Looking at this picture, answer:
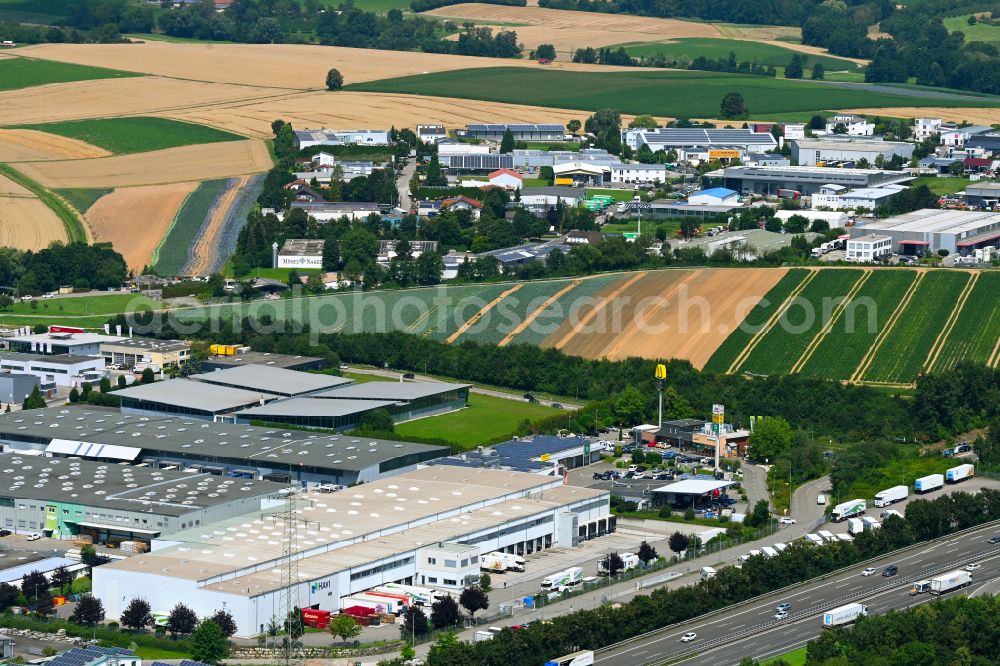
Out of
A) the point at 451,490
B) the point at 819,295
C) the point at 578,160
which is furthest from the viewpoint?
the point at 578,160

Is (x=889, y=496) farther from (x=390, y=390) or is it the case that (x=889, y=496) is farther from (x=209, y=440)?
(x=209, y=440)

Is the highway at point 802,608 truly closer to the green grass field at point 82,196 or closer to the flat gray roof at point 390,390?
the flat gray roof at point 390,390

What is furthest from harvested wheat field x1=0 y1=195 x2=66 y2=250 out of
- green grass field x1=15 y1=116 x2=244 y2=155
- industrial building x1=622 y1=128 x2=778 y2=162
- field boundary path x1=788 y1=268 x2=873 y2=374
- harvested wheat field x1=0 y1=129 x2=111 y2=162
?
field boundary path x1=788 y1=268 x2=873 y2=374

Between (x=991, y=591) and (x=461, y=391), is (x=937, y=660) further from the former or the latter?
(x=461, y=391)

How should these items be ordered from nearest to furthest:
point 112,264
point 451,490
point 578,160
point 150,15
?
point 451,490, point 112,264, point 578,160, point 150,15

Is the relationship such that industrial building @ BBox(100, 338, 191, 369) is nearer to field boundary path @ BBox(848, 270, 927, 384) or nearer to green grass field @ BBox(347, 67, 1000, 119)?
field boundary path @ BBox(848, 270, 927, 384)

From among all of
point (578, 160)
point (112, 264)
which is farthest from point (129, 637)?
point (578, 160)
